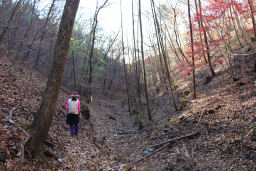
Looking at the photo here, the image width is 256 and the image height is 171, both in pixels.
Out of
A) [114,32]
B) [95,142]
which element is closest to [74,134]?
[95,142]

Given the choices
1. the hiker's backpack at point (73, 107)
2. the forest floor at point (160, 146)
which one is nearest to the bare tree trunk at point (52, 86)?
the forest floor at point (160, 146)

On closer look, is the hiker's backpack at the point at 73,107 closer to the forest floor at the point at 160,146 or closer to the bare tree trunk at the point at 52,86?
the forest floor at the point at 160,146

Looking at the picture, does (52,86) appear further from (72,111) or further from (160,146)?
(160,146)

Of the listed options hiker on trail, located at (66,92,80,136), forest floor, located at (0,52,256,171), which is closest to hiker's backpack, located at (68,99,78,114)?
hiker on trail, located at (66,92,80,136)

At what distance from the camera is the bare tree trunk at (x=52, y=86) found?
4.27 meters

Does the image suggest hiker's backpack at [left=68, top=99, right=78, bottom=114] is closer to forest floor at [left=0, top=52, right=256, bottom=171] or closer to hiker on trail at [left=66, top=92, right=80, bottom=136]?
hiker on trail at [left=66, top=92, right=80, bottom=136]

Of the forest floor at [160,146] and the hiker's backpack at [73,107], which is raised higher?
the hiker's backpack at [73,107]

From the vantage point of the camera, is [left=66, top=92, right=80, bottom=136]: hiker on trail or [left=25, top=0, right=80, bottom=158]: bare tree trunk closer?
[left=25, top=0, right=80, bottom=158]: bare tree trunk

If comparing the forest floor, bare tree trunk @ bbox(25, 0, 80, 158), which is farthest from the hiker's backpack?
bare tree trunk @ bbox(25, 0, 80, 158)

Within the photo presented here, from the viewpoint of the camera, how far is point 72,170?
4539 millimetres

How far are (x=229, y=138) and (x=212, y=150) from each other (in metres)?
0.75

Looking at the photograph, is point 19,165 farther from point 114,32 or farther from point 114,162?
point 114,32

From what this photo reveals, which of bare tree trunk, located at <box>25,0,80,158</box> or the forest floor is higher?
bare tree trunk, located at <box>25,0,80,158</box>

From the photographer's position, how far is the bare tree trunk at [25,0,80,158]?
4.27m
